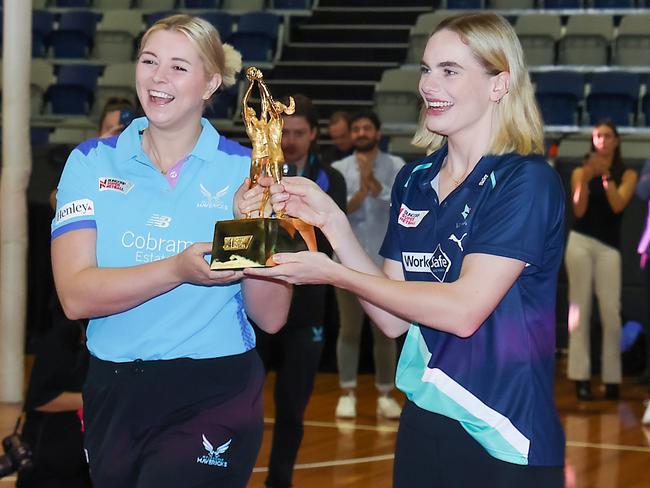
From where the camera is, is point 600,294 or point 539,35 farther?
point 539,35

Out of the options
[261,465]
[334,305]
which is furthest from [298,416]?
[334,305]

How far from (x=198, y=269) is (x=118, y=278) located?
0.21m

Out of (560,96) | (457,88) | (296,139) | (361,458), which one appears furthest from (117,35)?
(457,88)

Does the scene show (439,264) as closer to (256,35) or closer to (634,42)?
(634,42)

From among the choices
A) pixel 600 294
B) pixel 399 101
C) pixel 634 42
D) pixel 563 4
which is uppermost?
pixel 563 4

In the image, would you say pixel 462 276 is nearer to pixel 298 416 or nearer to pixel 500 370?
pixel 500 370

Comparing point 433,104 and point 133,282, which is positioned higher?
point 433,104

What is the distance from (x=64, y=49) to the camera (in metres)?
13.7

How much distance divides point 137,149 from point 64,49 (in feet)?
37.8

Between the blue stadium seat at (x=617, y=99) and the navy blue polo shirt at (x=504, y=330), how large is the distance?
29.5 ft

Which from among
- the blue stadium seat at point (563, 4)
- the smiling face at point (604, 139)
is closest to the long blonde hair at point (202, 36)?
the smiling face at point (604, 139)

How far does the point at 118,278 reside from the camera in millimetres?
2494

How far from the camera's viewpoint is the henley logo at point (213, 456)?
8.47ft

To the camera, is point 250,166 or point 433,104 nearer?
point 433,104
